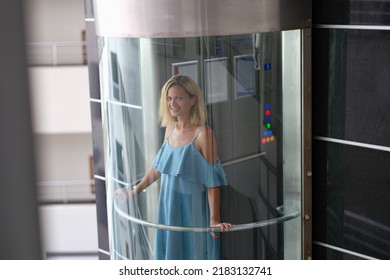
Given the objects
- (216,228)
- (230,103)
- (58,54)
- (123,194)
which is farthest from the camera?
(58,54)

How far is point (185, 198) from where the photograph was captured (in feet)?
8.80

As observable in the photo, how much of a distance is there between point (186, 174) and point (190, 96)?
30 cm

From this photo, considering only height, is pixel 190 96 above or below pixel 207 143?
above

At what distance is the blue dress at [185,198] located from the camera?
8.70 ft

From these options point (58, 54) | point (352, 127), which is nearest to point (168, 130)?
point (352, 127)

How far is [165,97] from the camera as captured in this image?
261cm

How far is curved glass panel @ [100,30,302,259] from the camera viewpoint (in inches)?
101

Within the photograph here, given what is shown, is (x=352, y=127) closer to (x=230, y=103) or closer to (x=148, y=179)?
(x=230, y=103)

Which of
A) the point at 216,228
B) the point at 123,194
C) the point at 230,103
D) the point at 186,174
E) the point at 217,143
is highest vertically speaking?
the point at 230,103

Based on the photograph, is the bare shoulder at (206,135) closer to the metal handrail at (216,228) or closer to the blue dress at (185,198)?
the blue dress at (185,198)

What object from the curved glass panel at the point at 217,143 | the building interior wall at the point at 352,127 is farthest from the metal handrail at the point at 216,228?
the building interior wall at the point at 352,127

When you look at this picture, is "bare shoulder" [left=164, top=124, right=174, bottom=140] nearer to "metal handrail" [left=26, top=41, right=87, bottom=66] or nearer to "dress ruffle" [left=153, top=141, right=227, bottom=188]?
"dress ruffle" [left=153, top=141, right=227, bottom=188]
